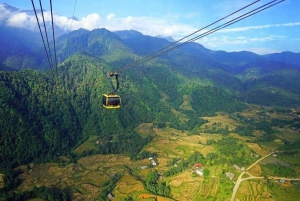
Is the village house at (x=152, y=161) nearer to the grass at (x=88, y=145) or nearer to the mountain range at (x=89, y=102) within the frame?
the grass at (x=88, y=145)

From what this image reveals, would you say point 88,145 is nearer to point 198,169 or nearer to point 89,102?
point 89,102

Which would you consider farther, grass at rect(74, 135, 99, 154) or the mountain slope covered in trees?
grass at rect(74, 135, 99, 154)

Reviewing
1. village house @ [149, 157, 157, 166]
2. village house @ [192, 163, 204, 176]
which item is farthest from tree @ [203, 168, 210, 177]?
village house @ [149, 157, 157, 166]

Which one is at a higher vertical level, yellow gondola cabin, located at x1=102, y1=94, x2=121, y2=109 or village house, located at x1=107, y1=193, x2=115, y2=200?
yellow gondola cabin, located at x1=102, y1=94, x2=121, y2=109

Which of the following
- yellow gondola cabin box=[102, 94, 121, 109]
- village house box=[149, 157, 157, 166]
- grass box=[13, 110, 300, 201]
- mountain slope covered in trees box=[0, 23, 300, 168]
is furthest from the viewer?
mountain slope covered in trees box=[0, 23, 300, 168]

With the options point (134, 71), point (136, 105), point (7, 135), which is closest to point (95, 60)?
point (134, 71)

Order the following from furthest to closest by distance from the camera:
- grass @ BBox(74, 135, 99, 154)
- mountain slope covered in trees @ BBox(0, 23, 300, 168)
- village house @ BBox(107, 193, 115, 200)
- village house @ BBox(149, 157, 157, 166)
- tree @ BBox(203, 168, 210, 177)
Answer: grass @ BBox(74, 135, 99, 154) → mountain slope covered in trees @ BBox(0, 23, 300, 168) → village house @ BBox(149, 157, 157, 166) → tree @ BBox(203, 168, 210, 177) → village house @ BBox(107, 193, 115, 200)

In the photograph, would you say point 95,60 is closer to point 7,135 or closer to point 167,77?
point 167,77

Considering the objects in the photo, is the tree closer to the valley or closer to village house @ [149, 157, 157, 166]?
the valley

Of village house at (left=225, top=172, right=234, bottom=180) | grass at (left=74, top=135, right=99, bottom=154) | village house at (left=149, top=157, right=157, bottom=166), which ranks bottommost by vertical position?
grass at (left=74, top=135, right=99, bottom=154)

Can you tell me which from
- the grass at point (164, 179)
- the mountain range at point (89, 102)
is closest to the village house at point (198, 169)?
the grass at point (164, 179)

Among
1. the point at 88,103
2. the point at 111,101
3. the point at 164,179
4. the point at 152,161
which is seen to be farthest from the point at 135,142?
the point at 111,101
